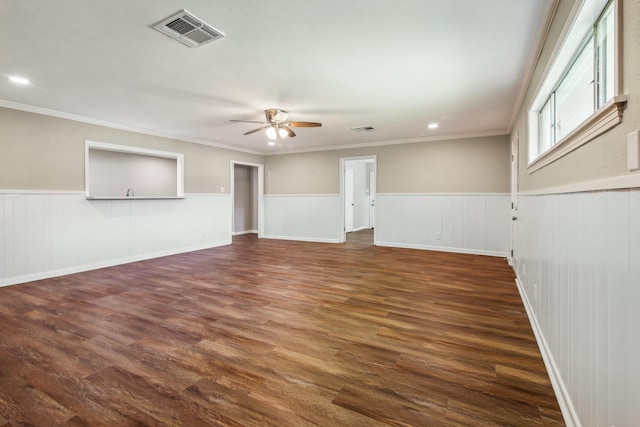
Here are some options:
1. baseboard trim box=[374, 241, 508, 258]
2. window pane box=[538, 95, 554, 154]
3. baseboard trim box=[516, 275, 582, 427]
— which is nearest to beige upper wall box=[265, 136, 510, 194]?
baseboard trim box=[374, 241, 508, 258]

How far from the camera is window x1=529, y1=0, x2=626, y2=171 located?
3.88ft

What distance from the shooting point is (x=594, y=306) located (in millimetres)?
1192

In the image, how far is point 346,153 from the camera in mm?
7133

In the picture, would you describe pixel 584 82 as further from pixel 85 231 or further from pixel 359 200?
pixel 359 200

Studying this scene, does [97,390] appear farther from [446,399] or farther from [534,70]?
[534,70]

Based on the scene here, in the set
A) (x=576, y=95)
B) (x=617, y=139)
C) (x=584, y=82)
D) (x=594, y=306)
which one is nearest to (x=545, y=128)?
(x=576, y=95)

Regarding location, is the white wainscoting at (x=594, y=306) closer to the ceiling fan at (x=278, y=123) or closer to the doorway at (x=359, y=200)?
the ceiling fan at (x=278, y=123)

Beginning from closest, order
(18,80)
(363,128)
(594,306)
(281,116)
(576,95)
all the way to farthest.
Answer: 1. (594,306)
2. (576,95)
3. (18,80)
4. (281,116)
5. (363,128)

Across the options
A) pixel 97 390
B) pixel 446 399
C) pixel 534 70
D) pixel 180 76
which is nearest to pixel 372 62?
pixel 534 70

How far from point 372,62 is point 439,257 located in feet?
12.6

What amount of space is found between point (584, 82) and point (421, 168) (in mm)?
4580

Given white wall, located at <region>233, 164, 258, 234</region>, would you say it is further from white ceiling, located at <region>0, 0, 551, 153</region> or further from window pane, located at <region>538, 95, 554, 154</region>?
window pane, located at <region>538, 95, 554, 154</region>

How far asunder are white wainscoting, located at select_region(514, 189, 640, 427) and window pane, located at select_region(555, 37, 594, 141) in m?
0.52

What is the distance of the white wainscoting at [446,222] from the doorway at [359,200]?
131 centimetres
